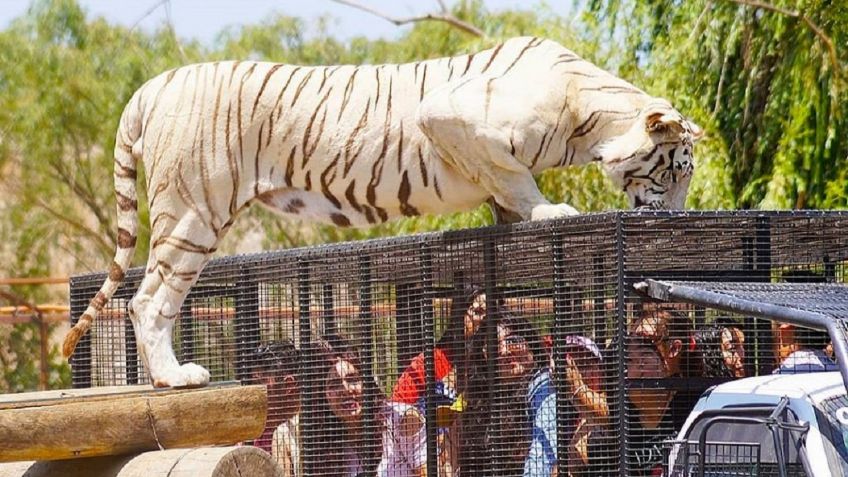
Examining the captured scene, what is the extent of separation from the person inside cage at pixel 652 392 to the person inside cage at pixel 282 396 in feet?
6.34

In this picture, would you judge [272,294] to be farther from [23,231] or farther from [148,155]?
[23,231]

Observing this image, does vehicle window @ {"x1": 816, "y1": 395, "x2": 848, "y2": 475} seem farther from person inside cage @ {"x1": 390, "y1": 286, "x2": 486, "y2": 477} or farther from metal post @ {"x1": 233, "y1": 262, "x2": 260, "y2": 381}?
metal post @ {"x1": 233, "y1": 262, "x2": 260, "y2": 381}

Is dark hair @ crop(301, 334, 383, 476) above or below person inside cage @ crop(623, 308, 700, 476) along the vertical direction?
below

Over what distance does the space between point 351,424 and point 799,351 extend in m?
1.96

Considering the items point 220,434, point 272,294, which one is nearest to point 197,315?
point 272,294

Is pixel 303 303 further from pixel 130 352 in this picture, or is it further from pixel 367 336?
pixel 130 352

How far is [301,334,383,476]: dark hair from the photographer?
674 cm

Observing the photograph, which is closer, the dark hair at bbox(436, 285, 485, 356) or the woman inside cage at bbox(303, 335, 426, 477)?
the dark hair at bbox(436, 285, 485, 356)

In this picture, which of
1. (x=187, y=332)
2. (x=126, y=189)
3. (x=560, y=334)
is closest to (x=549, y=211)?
(x=560, y=334)

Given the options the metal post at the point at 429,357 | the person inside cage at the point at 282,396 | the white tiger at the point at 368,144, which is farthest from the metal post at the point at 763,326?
the person inside cage at the point at 282,396

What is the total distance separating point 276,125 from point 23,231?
55.0 ft

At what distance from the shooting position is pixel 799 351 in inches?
237

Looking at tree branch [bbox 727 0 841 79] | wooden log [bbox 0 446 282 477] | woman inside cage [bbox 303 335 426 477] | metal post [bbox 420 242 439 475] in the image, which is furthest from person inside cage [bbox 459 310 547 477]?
tree branch [bbox 727 0 841 79]

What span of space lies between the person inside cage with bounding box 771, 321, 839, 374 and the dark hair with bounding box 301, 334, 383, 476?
1.70 metres
